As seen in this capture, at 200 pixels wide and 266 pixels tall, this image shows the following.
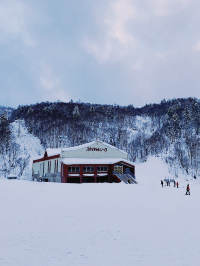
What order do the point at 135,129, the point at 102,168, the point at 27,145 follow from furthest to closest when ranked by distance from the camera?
1. the point at 135,129
2. the point at 27,145
3. the point at 102,168

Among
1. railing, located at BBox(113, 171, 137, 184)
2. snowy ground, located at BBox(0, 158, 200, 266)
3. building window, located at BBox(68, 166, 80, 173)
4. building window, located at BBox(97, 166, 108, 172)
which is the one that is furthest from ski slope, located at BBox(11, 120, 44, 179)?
snowy ground, located at BBox(0, 158, 200, 266)

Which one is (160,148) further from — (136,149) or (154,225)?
(154,225)

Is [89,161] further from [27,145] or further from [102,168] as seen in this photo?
[27,145]

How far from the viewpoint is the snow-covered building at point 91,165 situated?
151 feet

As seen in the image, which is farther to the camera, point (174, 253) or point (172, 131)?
point (172, 131)

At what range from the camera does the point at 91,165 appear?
47531 mm

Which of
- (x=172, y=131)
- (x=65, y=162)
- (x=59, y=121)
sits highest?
(x=59, y=121)

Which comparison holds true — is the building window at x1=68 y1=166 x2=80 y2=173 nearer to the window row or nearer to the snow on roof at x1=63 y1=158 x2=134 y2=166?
the window row

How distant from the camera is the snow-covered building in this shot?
4606cm

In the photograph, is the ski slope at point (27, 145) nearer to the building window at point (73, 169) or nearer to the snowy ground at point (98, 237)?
the building window at point (73, 169)

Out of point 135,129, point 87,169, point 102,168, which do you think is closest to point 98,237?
point 87,169

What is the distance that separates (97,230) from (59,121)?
376ft

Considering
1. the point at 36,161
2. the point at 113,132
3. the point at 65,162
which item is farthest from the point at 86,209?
the point at 113,132

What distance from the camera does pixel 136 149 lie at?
98875 millimetres
